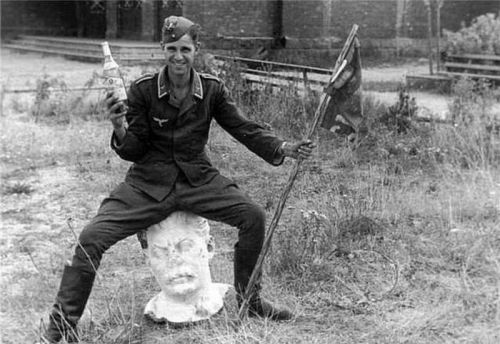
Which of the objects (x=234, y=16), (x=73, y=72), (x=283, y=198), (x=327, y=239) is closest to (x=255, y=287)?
(x=283, y=198)

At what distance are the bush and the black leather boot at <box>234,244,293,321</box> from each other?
13.1 metres

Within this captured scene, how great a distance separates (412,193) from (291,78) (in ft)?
12.8

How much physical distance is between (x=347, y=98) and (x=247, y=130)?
0.62 metres

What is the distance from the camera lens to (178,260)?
13.7ft

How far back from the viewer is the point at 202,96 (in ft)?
13.7

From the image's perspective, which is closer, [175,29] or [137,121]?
[175,29]

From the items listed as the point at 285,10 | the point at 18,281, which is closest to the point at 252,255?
the point at 18,281

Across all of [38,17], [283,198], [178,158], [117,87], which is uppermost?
[38,17]

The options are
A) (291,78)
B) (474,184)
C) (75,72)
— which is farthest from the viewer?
(75,72)

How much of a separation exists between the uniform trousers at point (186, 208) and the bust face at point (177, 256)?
0.33 feet

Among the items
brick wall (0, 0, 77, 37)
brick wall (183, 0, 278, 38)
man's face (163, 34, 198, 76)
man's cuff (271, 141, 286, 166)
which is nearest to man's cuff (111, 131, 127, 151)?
man's face (163, 34, 198, 76)

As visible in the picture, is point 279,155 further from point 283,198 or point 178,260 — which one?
point 178,260

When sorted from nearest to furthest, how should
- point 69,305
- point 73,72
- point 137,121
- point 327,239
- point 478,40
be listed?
point 69,305, point 137,121, point 327,239, point 478,40, point 73,72

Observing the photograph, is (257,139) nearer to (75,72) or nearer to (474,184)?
(474,184)
